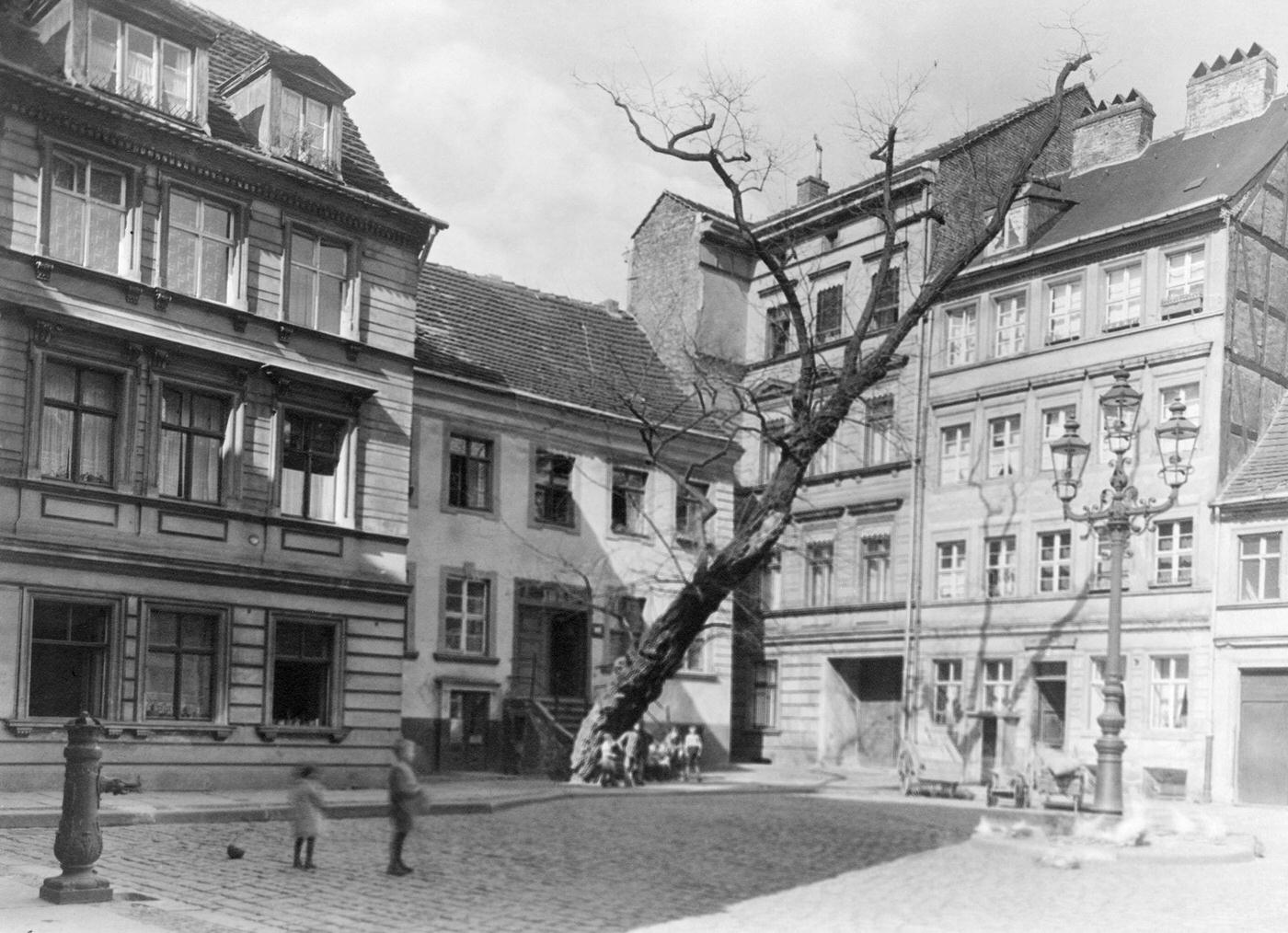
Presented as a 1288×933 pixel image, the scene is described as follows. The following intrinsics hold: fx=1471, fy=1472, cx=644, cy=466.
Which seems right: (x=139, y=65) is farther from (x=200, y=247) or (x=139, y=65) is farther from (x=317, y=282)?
(x=317, y=282)

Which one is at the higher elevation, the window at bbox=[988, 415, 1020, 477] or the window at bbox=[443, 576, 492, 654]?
the window at bbox=[988, 415, 1020, 477]

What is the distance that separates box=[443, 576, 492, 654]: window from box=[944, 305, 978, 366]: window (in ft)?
46.3

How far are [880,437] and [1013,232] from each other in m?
6.28

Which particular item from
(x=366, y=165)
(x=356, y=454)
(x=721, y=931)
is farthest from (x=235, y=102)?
(x=721, y=931)

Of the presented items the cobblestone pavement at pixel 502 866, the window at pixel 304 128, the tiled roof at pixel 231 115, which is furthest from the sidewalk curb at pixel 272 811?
the window at pixel 304 128

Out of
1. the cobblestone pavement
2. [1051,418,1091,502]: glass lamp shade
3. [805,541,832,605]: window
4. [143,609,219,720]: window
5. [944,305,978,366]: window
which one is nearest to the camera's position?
the cobblestone pavement

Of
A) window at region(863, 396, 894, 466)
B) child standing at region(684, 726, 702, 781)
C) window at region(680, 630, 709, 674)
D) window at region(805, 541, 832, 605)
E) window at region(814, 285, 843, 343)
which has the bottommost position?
child standing at region(684, 726, 702, 781)

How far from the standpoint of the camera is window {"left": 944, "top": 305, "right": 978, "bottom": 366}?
3756 cm

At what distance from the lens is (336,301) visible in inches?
1005

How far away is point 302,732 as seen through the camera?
24.2 m

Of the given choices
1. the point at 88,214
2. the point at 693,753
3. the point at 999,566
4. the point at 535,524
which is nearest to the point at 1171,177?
the point at 999,566

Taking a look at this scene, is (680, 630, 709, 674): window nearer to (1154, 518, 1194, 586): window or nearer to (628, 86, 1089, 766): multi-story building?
(628, 86, 1089, 766): multi-story building

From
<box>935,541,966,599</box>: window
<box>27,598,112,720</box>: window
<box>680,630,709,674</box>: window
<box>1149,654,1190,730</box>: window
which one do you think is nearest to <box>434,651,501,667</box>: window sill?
<box>680,630,709,674</box>: window

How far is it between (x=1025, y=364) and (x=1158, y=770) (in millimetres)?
10212
